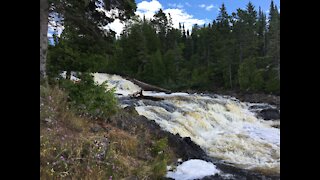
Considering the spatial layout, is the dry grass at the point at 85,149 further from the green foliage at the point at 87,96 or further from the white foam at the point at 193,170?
the white foam at the point at 193,170

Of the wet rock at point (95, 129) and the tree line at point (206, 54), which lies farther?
the tree line at point (206, 54)

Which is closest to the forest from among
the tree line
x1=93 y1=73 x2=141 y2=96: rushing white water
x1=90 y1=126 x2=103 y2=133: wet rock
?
x1=90 y1=126 x2=103 y2=133: wet rock

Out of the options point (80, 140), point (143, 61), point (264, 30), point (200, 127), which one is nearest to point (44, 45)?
point (80, 140)

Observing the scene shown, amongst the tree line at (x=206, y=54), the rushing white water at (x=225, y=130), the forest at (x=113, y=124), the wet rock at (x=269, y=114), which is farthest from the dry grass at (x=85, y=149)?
the tree line at (x=206, y=54)

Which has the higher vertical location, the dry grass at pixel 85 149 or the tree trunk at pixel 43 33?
the tree trunk at pixel 43 33

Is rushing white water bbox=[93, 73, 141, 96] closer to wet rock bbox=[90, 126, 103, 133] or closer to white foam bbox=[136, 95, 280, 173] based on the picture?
white foam bbox=[136, 95, 280, 173]

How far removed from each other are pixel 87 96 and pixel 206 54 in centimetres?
2973

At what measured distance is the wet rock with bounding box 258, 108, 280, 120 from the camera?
1486 centimetres

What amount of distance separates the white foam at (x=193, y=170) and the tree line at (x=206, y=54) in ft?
51.7

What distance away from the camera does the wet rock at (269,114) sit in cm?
1486

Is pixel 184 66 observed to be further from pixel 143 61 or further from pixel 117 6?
pixel 117 6
